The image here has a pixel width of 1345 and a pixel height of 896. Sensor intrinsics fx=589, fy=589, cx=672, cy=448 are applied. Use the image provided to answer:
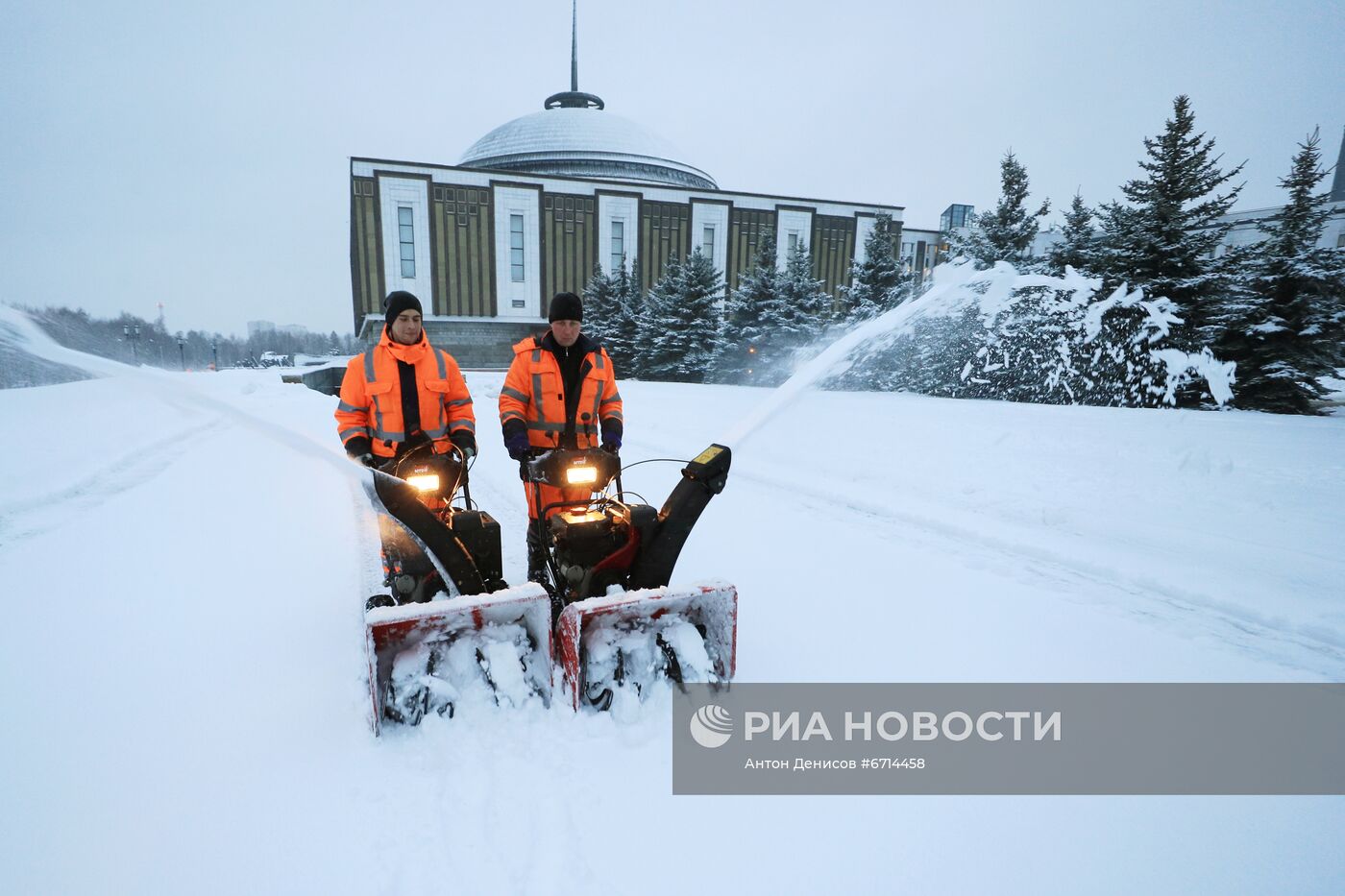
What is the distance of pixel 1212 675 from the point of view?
10.3 feet

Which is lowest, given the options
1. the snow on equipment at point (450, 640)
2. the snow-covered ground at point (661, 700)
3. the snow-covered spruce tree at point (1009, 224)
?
the snow-covered ground at point (661, 700)

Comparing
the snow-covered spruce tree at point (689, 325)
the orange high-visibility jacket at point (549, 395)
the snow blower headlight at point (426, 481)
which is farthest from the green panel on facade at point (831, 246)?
the snow blower headlight at point (426, 481)

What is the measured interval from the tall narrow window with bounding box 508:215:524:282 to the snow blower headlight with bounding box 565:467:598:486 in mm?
42677

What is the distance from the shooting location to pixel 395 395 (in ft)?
12.2

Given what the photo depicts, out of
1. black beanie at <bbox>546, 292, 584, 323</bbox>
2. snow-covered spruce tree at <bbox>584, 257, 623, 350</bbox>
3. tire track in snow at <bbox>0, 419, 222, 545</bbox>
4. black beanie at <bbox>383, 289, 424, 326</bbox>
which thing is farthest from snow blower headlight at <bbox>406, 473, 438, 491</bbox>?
snow-covered spruce tree at <bbox>584, 257, 623, 350</bbox>

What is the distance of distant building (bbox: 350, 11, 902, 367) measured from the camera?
40.1 m

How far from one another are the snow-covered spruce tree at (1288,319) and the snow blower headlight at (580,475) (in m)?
13.4

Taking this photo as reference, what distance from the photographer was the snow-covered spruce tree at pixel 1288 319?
10719mm

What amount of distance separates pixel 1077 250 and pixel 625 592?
16853 millimetres

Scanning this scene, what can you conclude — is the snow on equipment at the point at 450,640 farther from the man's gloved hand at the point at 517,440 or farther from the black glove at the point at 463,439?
the black glove at the point at 463,439

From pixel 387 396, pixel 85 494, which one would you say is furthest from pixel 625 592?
pixel 85 494

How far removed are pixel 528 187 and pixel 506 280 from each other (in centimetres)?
691

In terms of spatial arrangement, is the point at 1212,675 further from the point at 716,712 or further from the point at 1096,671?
the point at 716,712

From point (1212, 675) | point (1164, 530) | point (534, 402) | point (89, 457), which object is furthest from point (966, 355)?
point (89, 457)
